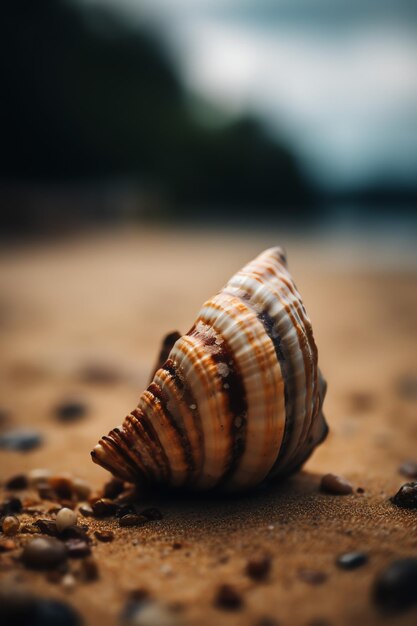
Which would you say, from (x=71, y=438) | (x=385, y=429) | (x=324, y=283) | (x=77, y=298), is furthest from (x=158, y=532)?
(x=324, y=283)

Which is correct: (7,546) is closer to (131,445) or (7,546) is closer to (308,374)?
(131,445)

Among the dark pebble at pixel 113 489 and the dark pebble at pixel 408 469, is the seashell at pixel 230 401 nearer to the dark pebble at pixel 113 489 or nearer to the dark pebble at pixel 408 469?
the dark pebble at pixel 113 489

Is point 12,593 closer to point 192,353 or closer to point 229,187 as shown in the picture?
point 192,353

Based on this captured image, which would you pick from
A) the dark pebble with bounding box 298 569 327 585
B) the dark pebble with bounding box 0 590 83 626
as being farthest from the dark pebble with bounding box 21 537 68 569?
the dark pebble with bounding box 298 569 327 585

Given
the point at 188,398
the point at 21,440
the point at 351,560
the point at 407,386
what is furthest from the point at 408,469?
the point at 21,440

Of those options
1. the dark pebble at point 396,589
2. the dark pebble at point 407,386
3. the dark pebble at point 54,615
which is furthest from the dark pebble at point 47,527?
the dark pebble at point 407,386

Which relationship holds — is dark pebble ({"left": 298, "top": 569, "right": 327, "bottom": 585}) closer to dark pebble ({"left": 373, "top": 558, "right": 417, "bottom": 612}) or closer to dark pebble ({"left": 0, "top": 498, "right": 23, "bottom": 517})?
dark pebble ({"left": 373, "top": 558, "right": 417, "bottom": 612})

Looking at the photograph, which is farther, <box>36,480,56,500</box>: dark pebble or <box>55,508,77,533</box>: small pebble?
<box>36,480,56,500</box>: dark pebble
